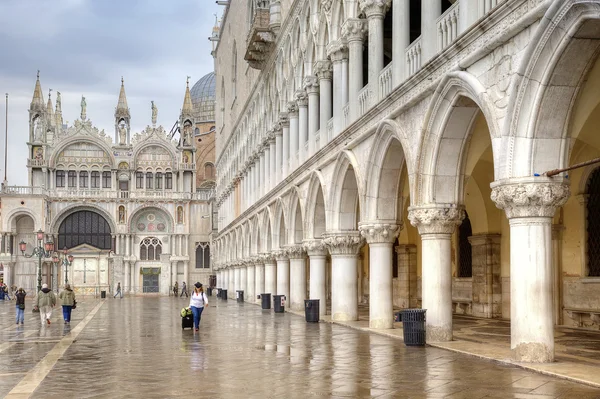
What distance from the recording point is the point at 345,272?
78.3ft

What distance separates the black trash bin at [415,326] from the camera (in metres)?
15.9

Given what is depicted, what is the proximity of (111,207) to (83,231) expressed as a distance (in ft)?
10.1

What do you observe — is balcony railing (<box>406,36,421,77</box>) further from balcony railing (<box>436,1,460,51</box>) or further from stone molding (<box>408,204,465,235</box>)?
stone molding (<box>408,204,465,235</box>)

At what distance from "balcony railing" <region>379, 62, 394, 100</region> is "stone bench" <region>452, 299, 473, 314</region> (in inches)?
365

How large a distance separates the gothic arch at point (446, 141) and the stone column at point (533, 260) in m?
2.33

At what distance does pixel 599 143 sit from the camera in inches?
723

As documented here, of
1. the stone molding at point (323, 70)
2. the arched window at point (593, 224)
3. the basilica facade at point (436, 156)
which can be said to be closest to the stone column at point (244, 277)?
the basilica facade at point (436, 156)

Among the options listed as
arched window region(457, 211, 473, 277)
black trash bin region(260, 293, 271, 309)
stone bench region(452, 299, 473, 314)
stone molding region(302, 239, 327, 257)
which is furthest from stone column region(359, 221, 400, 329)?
black trash bin region(260, 293, 271, 309)

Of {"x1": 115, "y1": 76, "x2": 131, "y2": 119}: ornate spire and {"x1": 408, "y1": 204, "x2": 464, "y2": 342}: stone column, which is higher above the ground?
{"x1": 115, "y1": 76, "x2": 131, "y2": 119}: ornate spire

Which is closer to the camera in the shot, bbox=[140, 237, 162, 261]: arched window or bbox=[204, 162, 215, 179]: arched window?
bbox=[140, 237, 162, 261]: arched window

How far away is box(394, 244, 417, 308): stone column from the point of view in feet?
103

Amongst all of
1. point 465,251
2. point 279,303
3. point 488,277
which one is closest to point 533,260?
point 488,277

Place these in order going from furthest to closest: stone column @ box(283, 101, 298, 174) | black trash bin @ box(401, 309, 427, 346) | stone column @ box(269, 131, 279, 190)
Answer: stone column @ box(269, 131, 279, 190)
stone column @ box(283, 101, 298, 174)
black trash bin @ box(401, 309, 427, 346)

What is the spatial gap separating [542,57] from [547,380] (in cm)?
453
